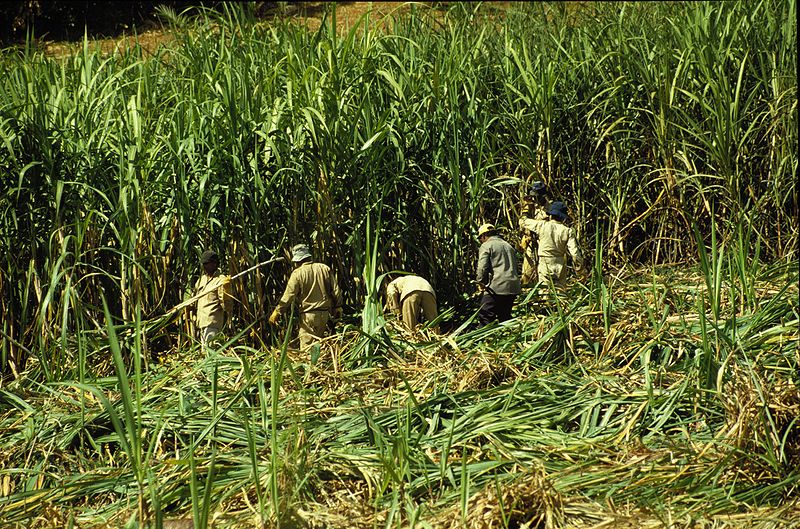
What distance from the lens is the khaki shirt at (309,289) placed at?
5.72 meters

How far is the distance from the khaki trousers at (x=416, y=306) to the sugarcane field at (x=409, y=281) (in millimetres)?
16

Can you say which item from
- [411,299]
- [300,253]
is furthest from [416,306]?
[300,253]

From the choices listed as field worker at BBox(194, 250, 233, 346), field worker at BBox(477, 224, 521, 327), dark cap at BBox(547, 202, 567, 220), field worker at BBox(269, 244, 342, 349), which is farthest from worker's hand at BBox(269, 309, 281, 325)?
dark cap at BBox(547, 202, 567, 220)

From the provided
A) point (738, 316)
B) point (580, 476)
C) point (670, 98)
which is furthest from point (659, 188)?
point (580, 476)

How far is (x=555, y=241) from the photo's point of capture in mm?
6559

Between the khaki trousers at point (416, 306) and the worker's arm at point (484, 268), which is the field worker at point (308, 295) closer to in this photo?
the khaki trousers at point (416, 306)

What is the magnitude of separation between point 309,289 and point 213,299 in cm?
56

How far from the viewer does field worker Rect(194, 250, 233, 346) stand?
5.67 m

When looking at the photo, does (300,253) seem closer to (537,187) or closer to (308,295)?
(308,295)

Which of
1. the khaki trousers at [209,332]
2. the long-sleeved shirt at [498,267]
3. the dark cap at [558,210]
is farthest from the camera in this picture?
the dark cap at [558,210]

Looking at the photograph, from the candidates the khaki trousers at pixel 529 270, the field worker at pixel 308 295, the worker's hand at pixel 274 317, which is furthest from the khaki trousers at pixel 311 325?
the khaki trousers at pixel 529 270

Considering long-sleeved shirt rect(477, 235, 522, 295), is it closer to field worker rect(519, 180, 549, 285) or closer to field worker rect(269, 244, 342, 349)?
field worker rect(519, 180, 549, 285)

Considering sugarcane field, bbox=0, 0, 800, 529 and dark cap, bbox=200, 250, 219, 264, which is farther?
dark cap, bbox=200, 250, 219, 264

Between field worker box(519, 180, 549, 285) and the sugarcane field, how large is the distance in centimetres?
3
